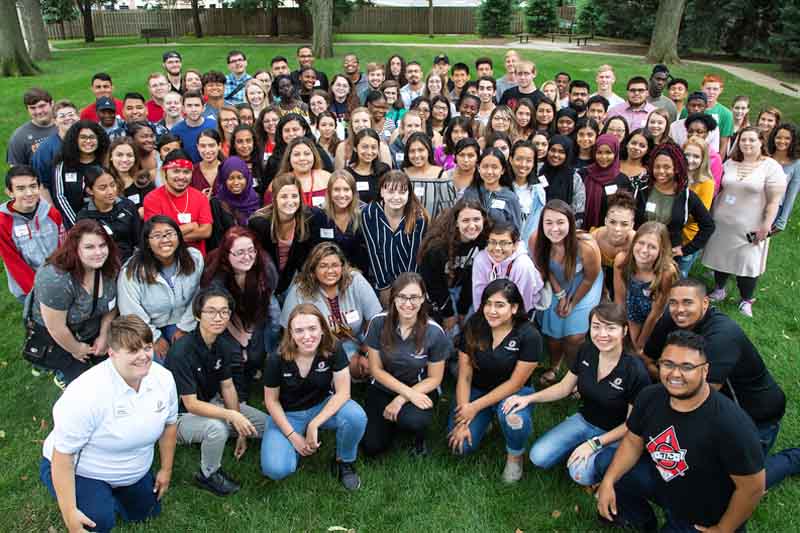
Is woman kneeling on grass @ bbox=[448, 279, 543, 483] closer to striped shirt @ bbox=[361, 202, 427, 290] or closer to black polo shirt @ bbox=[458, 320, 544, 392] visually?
black polo shirt @ bbox=[458, 320, 544, 392]

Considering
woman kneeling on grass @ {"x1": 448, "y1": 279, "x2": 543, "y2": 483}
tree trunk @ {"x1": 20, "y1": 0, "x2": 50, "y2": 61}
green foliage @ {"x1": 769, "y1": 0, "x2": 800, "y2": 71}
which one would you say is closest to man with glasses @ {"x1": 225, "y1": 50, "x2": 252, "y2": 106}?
woman kneeling on grass @ {"x1": 448, "y1": 279, "x2": 543, "y2": 483}

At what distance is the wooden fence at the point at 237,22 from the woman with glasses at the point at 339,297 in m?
37.1

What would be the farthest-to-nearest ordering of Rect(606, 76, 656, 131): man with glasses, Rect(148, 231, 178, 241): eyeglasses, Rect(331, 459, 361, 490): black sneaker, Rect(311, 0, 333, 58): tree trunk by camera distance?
Rect(311, 0, 333, 58): tree trunk, Rect(606, 76, 656, 131): man with glasses, Rect(148, 231, 178, 241): eyeglasses, Rect(331, 459, 361, 490): black sneaker

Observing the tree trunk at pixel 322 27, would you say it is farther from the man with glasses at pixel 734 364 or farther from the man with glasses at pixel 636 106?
the man with glasses at pixel 734 364

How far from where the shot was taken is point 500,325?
14.2 feet

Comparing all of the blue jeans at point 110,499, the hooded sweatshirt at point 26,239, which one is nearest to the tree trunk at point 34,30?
the hooded sweatshirt at point 26,239

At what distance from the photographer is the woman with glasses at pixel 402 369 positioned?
438 centimetres

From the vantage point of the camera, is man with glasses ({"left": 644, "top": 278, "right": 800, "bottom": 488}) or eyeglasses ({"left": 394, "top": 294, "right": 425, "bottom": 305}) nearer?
man with glasses ({"left": 644, "top": 278, "right": 800, "bottom": 488})

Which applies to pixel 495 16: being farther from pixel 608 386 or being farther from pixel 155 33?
pixel 608 386

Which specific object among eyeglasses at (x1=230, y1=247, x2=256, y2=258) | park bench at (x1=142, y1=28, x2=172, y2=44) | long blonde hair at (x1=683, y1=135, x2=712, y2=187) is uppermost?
park bench at (x1=142, y1=28, x2=172, y2=44)

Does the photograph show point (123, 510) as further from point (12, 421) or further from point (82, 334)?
point (12, 421)

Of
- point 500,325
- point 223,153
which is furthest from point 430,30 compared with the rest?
point 500,325

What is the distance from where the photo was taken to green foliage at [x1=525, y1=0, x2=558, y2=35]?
103ft

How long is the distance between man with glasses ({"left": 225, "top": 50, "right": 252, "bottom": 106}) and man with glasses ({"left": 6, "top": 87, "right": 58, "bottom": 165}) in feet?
8.27
